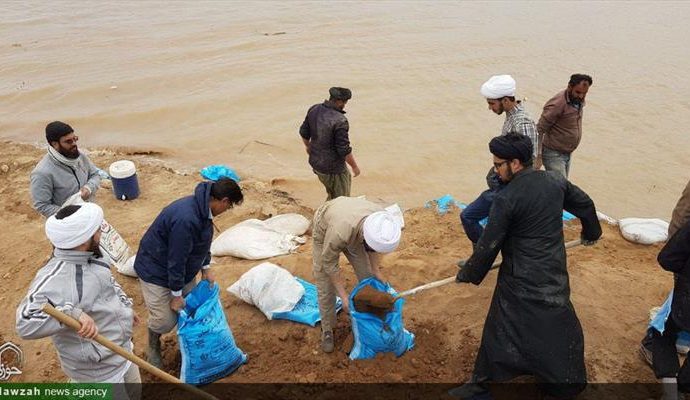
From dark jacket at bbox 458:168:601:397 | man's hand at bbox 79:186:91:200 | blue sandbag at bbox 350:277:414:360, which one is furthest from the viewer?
man's hand at bbox 79:186:91:200

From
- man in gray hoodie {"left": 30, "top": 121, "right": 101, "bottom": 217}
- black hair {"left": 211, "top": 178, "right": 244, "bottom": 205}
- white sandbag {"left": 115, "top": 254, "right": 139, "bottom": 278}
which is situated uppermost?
black hair {"left": 211, "top": 178, "right": 244, "bottom": 205}

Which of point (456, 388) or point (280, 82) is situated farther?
point (280, 82)

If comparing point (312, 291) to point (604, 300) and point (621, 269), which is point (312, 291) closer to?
point (604, 300)

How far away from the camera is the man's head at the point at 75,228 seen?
2.25 m

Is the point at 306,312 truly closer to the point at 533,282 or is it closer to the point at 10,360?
the point at 533,282

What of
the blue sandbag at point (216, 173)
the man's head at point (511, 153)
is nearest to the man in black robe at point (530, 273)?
the man's head at point (511, 153)

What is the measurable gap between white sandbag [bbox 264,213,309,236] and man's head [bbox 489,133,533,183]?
2891 millimetres

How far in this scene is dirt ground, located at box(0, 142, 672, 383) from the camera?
3385 millimetres

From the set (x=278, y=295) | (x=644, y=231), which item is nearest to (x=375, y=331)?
(x=278, y=295)

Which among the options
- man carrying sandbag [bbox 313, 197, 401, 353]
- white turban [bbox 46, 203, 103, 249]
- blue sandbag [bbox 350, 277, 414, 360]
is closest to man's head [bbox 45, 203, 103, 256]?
white turban [bbox 46, 203, 103, 249]

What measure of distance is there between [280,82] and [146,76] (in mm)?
3203

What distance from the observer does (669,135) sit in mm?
8164

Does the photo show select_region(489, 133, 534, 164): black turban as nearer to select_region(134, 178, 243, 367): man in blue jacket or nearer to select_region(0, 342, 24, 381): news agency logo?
select_region(134, 178, 243, 367): man in blue jacket

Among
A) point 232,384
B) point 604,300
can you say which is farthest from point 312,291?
point 604,300
